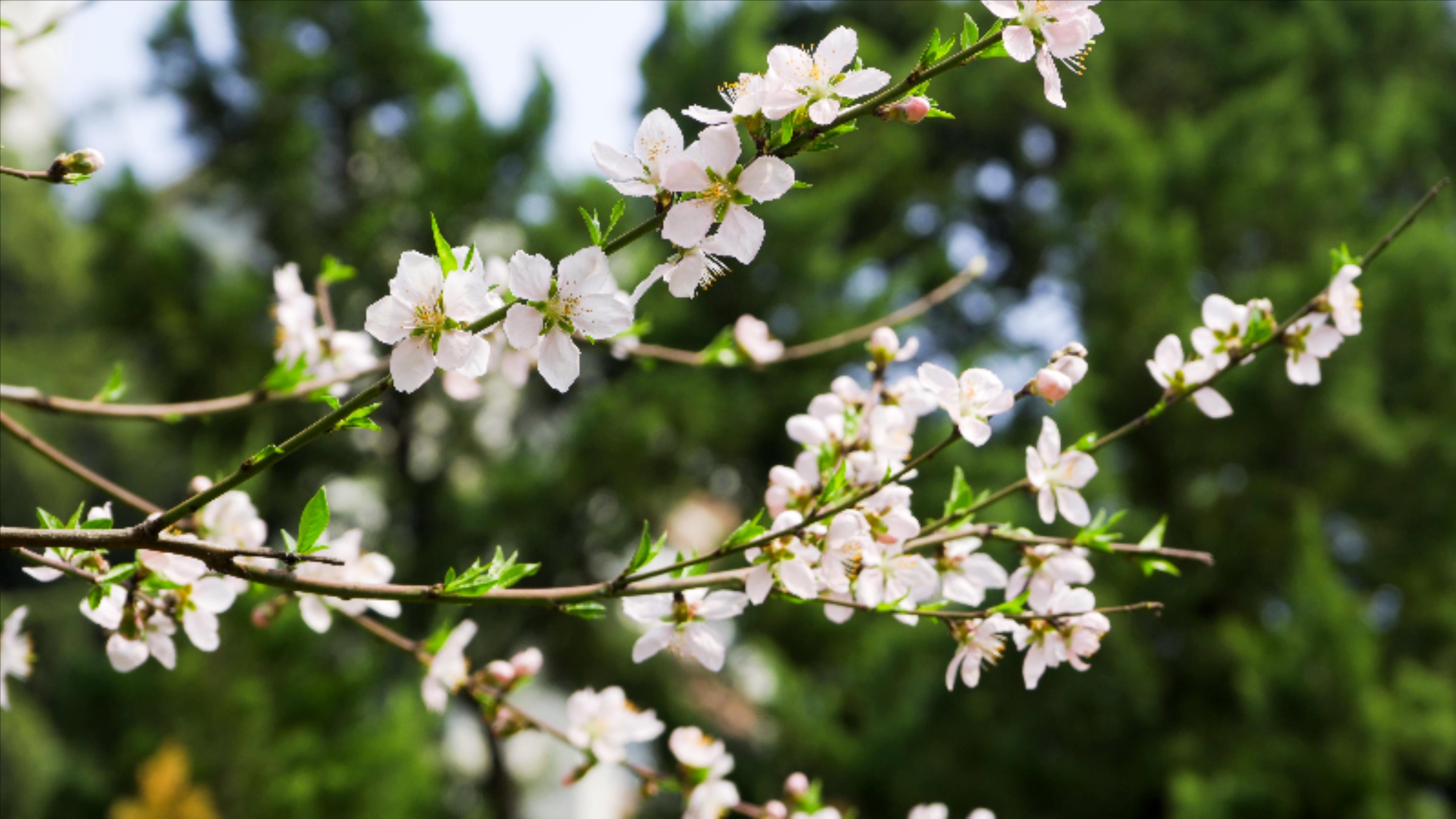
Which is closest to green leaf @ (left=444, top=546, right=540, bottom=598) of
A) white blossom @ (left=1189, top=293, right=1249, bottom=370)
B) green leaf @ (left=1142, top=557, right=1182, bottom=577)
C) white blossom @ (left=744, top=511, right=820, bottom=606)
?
white blossom @ (left=744, top=511, right=820, bottom=606)

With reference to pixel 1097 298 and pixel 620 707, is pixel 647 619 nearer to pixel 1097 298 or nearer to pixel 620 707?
pixel 620 707

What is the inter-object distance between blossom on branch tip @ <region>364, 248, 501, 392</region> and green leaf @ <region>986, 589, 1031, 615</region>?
0.41 meters

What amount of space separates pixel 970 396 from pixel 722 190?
0.25 metres

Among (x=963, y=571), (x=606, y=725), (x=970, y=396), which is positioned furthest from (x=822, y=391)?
(x=970, y=396)

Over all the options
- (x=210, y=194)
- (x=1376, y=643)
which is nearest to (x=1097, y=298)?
(x=1376, y=643)

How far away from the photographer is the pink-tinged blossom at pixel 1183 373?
2.76 ft

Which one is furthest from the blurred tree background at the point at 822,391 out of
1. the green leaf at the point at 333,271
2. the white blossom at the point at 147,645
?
the white blossom at the point at 147,645

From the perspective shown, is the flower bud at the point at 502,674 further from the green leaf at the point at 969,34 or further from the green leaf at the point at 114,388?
the green leaf at the point at 969,34

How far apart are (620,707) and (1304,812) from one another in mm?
3193

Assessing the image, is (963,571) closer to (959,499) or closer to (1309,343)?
(959,499)

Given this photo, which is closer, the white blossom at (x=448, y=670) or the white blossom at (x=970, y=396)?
the white blossom at (x=970, y=396)

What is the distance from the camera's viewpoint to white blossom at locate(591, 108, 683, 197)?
0.55 meters

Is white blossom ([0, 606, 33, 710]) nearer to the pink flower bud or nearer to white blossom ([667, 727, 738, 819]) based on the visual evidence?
white blossom ([667, 727, 738, 819])

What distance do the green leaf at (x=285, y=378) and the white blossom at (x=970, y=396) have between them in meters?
0.54
